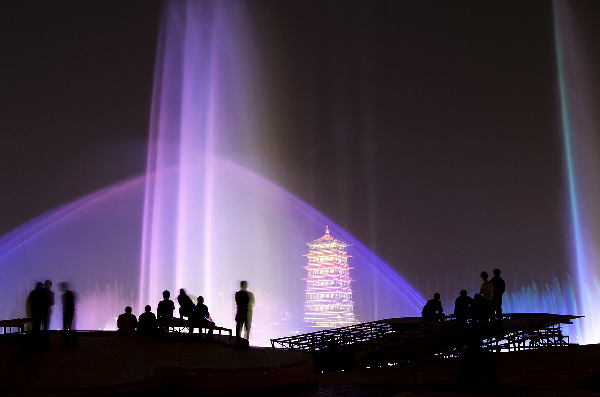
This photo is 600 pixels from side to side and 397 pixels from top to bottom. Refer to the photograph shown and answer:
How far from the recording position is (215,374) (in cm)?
717

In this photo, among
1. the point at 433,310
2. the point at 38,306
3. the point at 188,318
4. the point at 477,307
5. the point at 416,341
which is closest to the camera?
the point at 38,306

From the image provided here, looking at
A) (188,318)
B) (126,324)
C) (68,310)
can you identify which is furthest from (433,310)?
(68,310)

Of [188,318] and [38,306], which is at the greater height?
[38,306]

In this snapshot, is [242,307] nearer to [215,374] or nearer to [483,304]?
[215,374]

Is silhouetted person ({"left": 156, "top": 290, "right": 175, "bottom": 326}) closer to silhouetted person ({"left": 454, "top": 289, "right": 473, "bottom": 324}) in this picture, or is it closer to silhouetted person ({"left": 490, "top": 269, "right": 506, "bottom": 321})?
silhouetted person ({"left": 454, "top": 289, "right": 473, "bottom": 324})

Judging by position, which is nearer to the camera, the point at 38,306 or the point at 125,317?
the point at 38,306

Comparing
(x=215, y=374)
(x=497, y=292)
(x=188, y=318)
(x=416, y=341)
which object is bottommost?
(x=215, y=374)

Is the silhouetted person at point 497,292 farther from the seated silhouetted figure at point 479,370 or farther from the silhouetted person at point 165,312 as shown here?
the silhouetted person at point 165,312

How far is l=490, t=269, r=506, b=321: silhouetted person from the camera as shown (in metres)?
12.2

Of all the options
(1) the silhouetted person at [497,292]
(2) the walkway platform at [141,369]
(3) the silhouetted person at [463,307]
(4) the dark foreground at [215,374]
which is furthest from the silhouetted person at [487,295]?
(2) the walkway platform at [141,369]

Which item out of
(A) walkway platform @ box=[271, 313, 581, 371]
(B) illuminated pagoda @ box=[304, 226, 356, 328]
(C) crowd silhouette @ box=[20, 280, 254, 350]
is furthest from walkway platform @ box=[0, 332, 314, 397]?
(B) illuminated pagoda @ box=[304, 226, 356, 328]

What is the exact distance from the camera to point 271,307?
4587 inches

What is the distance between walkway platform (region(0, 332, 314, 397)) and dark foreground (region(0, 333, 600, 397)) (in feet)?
0.04

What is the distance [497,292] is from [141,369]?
8384mm
